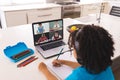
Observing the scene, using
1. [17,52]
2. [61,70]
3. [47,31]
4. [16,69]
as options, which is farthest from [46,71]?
[47,31]

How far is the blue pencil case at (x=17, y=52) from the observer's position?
3.90ft

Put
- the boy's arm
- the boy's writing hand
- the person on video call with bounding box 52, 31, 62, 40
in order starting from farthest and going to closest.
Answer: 1. the person on video call with bounding box 52, 31, 62, 40
2. the boy's writing hand
3. the boy's arm

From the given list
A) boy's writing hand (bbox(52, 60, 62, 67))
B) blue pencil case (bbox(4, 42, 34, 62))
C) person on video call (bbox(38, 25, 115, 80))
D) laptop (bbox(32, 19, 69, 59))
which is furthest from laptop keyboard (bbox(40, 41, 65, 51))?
person on video call (bbox(38, 25, 115, 80))

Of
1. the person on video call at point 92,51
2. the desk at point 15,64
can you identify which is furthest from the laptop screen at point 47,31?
the person on video call at point 92,51

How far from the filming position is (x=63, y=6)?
3.58 metres

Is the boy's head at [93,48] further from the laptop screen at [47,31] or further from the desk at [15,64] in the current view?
the laptop screen at [47,31]

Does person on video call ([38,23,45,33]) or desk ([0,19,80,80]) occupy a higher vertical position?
person on video call ([38,23,45,33])

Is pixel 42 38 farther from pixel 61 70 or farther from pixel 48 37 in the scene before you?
pixel 61 70

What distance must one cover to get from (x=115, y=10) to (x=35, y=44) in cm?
213

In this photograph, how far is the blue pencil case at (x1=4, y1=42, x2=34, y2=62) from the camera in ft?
3.90

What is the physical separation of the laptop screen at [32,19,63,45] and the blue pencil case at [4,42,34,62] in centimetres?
12

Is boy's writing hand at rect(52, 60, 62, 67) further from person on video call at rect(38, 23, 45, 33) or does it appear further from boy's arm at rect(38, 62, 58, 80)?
person on video call at rect(38, 23, 45, 33)

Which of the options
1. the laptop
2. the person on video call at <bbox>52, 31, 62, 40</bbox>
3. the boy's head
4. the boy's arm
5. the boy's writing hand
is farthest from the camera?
the person on video call at <bbox>52, 31, 62, 40</bbox>

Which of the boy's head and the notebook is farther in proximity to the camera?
the notebook
